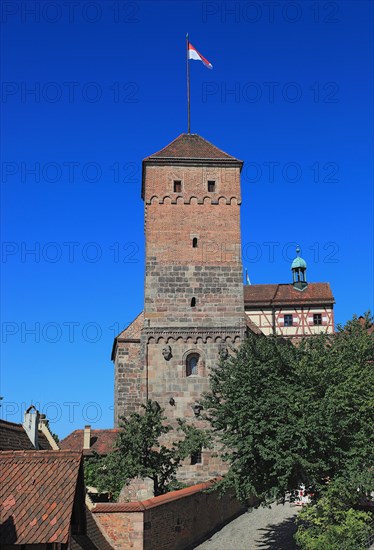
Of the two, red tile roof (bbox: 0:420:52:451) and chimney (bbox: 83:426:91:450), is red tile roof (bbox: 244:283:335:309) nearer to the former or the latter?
chimney (bbox: 83:426:91:450)

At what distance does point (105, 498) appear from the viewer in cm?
2709

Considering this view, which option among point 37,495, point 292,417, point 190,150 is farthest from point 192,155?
point 37,495

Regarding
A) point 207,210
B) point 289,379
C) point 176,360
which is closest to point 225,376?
point 289,379

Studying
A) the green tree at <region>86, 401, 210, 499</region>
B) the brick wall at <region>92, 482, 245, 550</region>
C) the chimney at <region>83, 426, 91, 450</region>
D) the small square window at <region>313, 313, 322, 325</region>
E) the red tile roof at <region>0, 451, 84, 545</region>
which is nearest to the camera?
the red tile roof at <region>0, 451, 84, 545</region>

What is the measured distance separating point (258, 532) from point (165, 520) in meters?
5.91

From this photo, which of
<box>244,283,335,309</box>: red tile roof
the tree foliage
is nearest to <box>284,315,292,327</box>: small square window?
<box>244,283,335,309</box>: red tile roof

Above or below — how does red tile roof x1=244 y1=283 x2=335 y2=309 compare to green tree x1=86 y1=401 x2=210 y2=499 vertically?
above

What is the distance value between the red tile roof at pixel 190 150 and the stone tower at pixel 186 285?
0.17 ft

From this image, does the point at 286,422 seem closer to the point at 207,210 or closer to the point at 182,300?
the point at 182,300

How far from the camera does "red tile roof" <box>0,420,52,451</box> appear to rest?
21.2 metres

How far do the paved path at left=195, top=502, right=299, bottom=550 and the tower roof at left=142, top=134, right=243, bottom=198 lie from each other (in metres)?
16.9

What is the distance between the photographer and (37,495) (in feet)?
37.6

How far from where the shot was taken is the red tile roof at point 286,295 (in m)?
47.8

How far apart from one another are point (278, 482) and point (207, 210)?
15.0 meters
